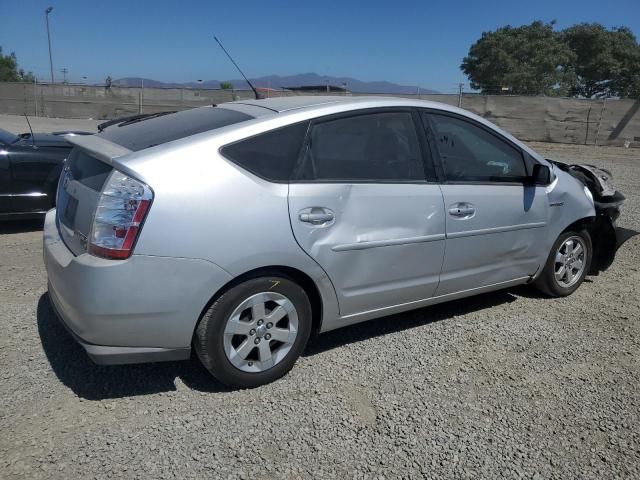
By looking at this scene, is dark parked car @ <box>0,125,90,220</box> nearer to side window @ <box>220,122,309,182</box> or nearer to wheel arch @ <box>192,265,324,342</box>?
side window @ <box>220,122,309,182</box>

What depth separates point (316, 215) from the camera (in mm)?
3109

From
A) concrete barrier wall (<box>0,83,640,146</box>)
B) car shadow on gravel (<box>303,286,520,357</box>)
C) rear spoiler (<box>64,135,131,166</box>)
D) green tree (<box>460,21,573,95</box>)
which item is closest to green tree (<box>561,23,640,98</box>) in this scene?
green tree (<box>460,21,573,95</box>)

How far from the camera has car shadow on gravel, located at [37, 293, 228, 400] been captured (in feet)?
10.2

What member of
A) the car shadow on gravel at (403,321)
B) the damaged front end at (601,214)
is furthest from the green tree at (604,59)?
the car shadow on gravel at (403,321)

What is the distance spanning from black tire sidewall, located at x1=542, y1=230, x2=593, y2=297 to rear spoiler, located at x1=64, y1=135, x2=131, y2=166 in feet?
11.2

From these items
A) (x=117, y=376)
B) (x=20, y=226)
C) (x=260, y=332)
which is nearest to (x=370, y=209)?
(x=260, y=332)

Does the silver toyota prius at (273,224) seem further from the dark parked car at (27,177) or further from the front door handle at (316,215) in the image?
the dark parked car at (27,177)

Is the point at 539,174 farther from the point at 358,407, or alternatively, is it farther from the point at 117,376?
the point at 117,376

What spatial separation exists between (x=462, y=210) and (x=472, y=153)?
51cm

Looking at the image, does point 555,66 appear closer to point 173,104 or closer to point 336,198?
point 173,104

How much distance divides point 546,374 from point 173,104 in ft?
84.0

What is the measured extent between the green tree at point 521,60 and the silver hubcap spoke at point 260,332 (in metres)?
38.0

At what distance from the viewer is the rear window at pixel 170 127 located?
10.1 ft

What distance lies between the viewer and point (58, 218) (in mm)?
3355
